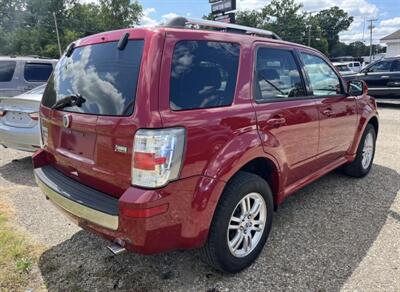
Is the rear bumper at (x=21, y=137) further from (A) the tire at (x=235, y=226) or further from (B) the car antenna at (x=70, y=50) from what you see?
(A) the tire at (x=235, y=226)

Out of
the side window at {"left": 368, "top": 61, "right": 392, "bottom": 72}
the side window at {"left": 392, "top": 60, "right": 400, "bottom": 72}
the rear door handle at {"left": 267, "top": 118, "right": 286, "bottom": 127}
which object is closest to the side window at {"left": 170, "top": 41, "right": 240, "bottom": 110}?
the rear door handle at {"left": 267, "top": 118, "right": 286, "bottom": 127}

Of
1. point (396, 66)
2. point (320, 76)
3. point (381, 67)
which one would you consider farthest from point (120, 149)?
point (381, 67)

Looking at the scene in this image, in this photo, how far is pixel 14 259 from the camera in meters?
3.05

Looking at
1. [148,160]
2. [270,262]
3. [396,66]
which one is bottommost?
[270,262]

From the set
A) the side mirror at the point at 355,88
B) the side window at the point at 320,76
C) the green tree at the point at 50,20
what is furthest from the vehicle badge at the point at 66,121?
the green tree at the point at 50,20

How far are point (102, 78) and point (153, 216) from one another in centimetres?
107

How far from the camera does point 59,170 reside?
3021mm

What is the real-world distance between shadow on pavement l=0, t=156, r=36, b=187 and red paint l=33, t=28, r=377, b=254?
218 cm

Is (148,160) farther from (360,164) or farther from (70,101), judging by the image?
(360,164)

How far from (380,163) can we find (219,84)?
434cm

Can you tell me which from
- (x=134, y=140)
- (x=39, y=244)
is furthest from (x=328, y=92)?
(x=39, y=244)

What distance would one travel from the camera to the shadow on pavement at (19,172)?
16.5 ft

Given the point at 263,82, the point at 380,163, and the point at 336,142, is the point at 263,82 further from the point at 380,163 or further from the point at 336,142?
the point at 380,163

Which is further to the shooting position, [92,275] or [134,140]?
[92,275]
